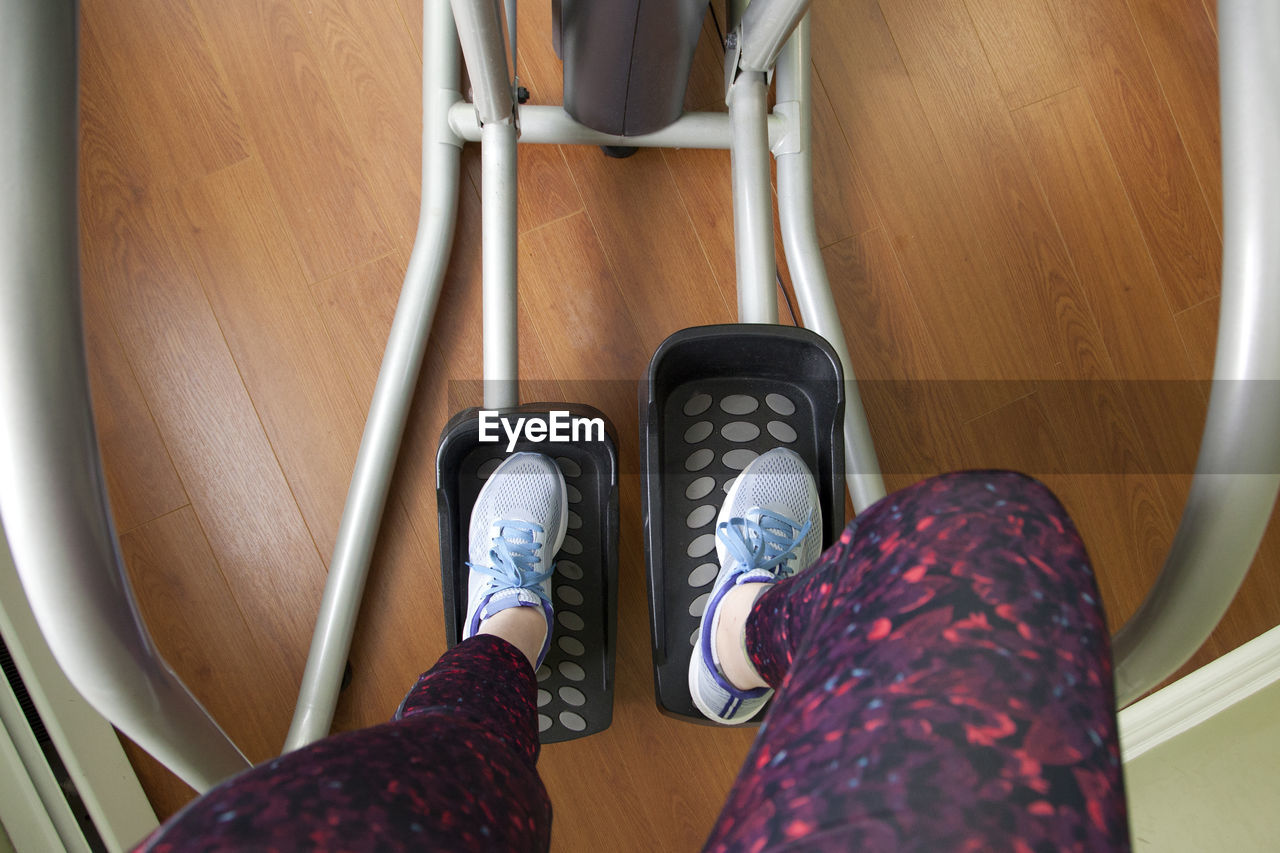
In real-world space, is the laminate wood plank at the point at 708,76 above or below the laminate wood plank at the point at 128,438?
above

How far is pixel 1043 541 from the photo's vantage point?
1.37 ft

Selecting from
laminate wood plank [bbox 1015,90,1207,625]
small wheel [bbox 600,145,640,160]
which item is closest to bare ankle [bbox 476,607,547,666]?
small wheel [bbox 600,145,640,160]

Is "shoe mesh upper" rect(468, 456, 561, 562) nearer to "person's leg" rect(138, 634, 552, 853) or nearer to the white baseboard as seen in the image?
"person's leg" rect(138, 634, 552, 853)

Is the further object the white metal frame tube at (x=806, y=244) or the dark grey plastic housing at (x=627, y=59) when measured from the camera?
the white metal frame tube at (x=806, y=244)

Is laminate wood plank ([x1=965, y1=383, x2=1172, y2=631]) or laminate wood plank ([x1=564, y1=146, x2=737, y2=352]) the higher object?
laminate wood plank ([x1=564, y1=146, x2=737, y2=352])

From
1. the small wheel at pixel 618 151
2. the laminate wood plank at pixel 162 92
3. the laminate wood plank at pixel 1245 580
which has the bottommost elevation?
the laminate wood plank at pixel 1245 580

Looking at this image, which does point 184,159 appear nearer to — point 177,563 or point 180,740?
point 177,563

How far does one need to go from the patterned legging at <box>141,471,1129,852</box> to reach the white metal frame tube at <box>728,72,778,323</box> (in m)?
0.47

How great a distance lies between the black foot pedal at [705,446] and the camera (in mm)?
875

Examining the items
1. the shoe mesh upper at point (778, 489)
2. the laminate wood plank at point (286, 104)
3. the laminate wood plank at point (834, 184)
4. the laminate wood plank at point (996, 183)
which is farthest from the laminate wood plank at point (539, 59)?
the shoe mesh upper at point (778, 489)

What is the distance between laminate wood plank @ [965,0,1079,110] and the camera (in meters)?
1.19

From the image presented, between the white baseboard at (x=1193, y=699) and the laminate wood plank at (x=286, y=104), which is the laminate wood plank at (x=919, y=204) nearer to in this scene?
the white baseboard at (x=1193, y=699)

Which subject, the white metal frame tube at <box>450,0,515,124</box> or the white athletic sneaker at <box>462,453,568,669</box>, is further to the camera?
the white athletic sneaker at <box>462,453,568,669</box>

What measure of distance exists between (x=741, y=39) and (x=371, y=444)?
677 mm
